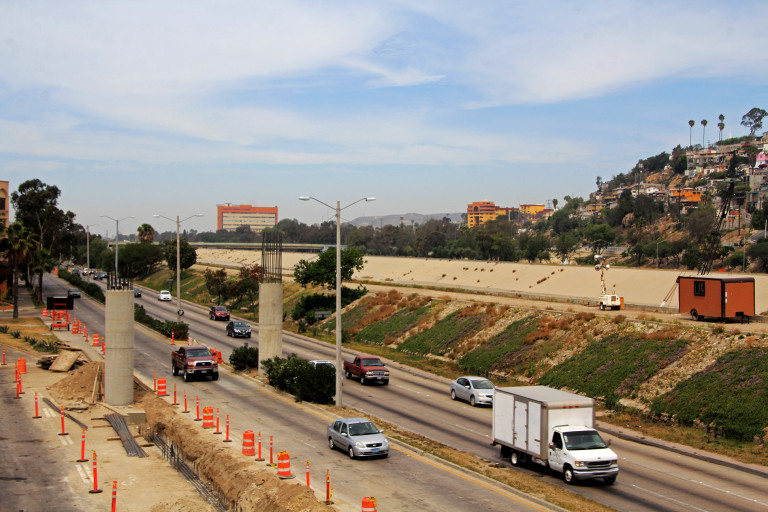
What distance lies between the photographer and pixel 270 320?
37375mm

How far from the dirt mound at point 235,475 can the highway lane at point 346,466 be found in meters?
1.07

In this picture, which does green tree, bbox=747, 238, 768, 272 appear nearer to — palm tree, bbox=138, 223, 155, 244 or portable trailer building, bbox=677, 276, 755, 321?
portable trailer building, bbox=677, 276, 755, 321

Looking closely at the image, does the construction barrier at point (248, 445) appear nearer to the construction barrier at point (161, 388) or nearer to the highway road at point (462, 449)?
the highway road at point (462, 449)

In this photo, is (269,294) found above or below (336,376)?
above

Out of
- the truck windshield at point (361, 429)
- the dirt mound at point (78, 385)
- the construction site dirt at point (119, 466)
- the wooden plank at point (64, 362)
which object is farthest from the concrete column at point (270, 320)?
the truck windshield at point (361, 429)

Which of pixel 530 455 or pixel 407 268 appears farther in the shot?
pixel 407 268

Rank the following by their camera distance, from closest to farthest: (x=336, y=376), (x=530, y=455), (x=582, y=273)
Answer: (x=530, y=455) < (x=336, y=376) < (x=582, y=273)

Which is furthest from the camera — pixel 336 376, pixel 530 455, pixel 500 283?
pixel 500 283

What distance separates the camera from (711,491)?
2031 centimetres

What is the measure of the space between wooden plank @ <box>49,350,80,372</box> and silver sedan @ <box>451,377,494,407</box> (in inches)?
879

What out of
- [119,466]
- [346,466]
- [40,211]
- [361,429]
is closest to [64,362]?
[119,466]

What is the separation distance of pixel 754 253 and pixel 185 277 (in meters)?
94.1

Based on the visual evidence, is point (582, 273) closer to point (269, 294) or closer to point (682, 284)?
point (682, 284)

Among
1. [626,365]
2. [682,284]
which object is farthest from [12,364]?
[682,284]
